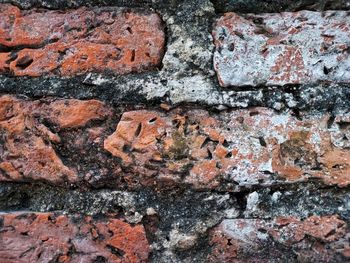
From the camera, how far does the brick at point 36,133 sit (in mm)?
658

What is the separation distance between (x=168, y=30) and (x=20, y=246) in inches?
13.0

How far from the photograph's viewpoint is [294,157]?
24.5 inches

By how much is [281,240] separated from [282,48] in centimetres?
23

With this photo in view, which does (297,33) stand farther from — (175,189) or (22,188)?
(22,188)

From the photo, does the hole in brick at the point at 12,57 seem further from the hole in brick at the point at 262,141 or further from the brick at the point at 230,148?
the hole in brick at the point at 262,141

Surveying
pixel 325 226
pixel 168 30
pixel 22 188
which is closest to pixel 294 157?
pixel 325 226

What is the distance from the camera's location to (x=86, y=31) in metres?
0.67

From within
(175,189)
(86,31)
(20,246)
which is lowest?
(20,246)

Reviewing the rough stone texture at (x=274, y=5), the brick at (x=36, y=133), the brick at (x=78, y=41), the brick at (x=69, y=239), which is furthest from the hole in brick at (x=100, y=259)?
the rough stone texture at (x=274, y=5)

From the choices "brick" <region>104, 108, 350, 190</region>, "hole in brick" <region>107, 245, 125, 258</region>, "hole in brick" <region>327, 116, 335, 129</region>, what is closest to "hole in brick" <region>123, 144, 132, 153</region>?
"brick" <region>104, 108, 350, 190</region>

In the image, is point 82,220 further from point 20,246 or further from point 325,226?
point 325,226

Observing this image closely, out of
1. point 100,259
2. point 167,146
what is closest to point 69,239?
point 100,259

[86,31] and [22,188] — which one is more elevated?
[86,31]

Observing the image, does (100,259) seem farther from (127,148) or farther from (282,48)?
(282,48)
